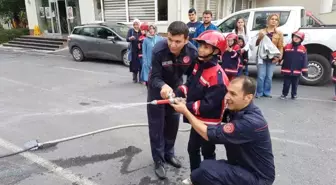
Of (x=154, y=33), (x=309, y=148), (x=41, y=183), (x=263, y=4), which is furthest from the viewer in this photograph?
(x=263, y=4)

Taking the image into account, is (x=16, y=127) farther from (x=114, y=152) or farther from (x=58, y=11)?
(x=58, y=11)

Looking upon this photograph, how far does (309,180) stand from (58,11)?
1753cm

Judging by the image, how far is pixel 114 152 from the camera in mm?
3715

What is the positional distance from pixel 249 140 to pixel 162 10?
11668 mm

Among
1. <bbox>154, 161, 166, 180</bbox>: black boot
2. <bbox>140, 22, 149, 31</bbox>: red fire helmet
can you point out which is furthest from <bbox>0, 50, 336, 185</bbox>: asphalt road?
<bbox>140, 22, 149, 31</bbox>: red fire helmet

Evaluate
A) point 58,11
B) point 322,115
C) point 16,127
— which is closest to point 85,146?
point 16,127

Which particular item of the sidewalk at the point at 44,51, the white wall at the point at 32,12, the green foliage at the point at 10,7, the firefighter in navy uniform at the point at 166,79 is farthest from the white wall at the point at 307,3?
the green foliage at the point at 10,7

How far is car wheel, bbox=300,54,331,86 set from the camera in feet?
22.3

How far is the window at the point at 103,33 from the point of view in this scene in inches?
410

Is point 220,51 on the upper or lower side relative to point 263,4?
lower

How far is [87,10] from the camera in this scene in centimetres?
1502

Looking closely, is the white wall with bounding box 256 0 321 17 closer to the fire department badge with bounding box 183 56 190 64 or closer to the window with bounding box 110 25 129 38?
the window with bounding box 110 25 129 38

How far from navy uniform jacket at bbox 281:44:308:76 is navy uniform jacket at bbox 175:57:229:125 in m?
3.90

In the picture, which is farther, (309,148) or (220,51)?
(309,148)
